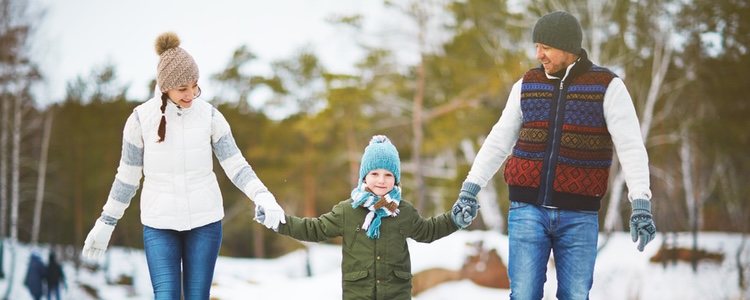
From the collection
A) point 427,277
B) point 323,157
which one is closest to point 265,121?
point 323,157

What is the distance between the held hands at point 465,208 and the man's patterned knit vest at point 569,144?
20 centimetres

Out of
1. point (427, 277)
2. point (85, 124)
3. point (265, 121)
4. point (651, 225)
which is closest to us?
A: point (651, 225)

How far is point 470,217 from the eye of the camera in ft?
11.7

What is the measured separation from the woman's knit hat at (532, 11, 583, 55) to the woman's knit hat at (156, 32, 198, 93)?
61.4 inches

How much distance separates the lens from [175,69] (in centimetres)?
362

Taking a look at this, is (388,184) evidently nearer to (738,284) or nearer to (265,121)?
(738,284)

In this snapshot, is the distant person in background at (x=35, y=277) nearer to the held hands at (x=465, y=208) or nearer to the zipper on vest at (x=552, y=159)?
the held hands at (x=465, y=208)

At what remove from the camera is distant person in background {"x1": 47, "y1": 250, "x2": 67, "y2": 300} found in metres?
12.3

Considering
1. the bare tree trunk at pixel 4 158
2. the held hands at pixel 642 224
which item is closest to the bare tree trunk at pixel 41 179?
the bare tree trunk at pixel 4 158

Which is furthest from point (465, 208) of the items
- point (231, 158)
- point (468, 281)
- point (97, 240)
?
point (468, 281)

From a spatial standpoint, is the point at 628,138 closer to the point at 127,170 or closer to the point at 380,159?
the point at 380,159

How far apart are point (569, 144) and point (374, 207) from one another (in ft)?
2.94

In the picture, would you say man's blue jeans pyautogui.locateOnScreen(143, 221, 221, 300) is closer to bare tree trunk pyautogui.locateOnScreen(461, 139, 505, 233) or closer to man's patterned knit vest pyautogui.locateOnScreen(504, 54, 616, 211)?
man's patterned knit vest pyautogui.locateOnScreen(504, 54, 616, 211)

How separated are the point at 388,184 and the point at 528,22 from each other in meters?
12.3
